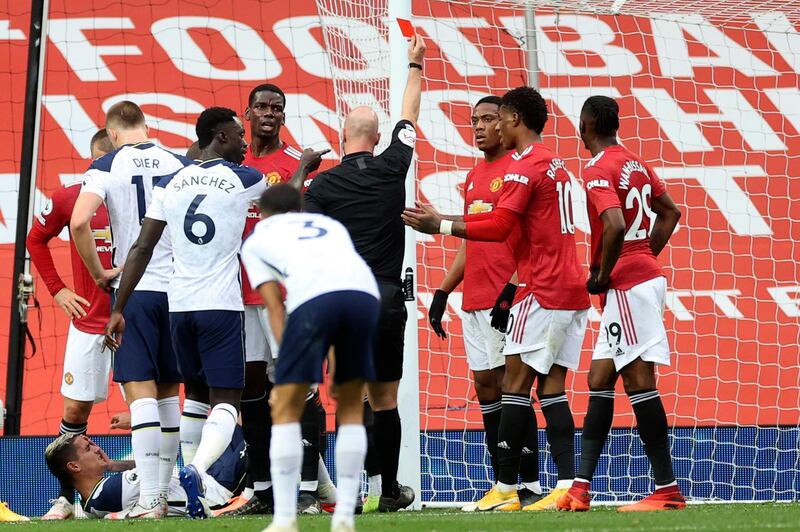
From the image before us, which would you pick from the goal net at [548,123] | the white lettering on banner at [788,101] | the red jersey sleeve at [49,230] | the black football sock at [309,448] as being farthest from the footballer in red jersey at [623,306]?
the white lettering on banner at [788,101]

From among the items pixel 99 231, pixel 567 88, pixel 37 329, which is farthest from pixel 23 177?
pixel 567 88

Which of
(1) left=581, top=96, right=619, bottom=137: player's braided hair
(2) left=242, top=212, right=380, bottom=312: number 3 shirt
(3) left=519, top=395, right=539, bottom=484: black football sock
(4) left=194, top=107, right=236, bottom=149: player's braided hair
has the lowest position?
(3) left=519, top=395, right=539, bottom=484: black football sock

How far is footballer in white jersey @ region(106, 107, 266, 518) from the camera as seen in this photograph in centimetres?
631

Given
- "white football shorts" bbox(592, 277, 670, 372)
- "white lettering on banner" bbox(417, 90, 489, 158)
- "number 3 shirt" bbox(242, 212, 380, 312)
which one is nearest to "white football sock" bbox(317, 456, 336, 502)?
"white football shorts" bbox(592, 277, 670, 372)

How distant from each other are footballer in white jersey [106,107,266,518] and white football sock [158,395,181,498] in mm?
427

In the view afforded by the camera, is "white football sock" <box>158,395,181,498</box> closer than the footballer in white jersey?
No

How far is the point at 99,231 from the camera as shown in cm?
756

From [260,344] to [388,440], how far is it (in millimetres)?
968

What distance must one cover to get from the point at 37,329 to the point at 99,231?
3.91m

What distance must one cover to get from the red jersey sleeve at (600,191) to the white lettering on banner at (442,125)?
16.4 feet

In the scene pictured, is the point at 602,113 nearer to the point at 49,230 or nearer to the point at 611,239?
the point at 611,239

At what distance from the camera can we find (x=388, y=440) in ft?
21.6

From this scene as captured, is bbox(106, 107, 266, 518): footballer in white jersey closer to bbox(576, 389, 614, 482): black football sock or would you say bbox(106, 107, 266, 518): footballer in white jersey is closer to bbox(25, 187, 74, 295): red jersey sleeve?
→ bbox(25, 187, 74, 295): red jersey sleeve

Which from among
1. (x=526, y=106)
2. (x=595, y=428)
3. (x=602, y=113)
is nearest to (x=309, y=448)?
(x=595, y=428)
